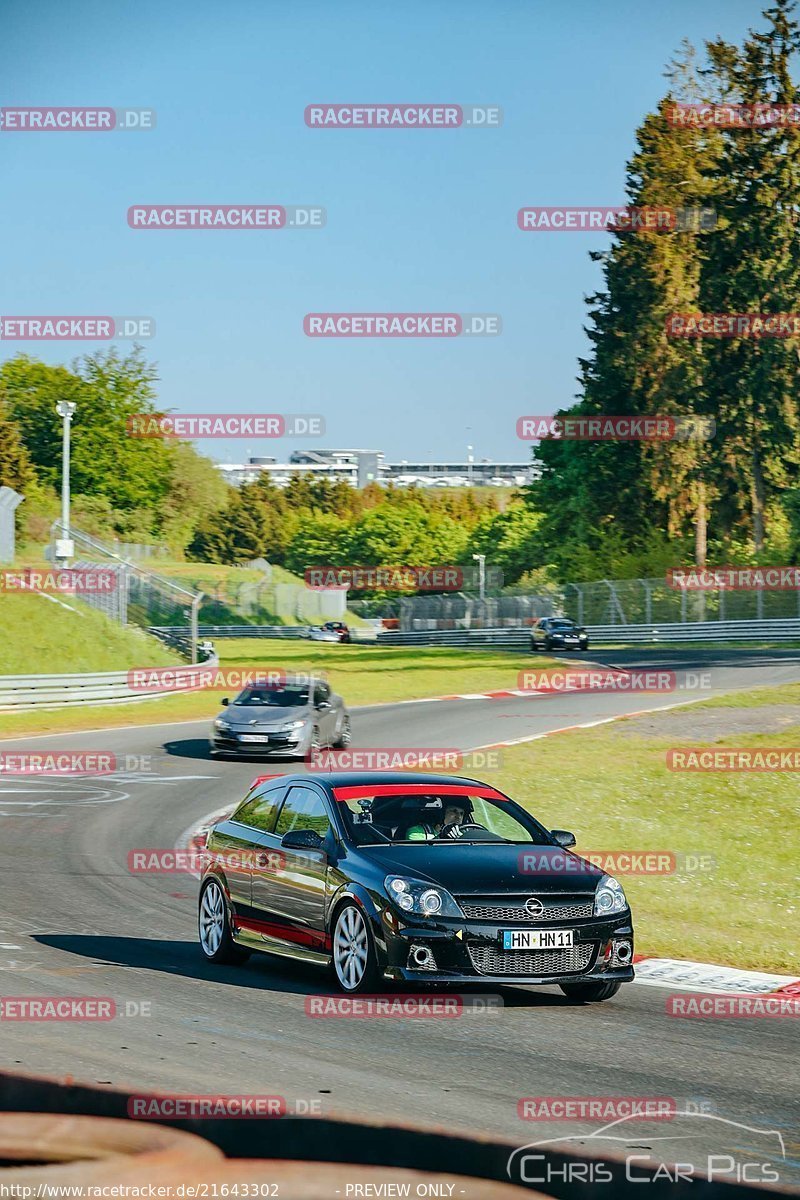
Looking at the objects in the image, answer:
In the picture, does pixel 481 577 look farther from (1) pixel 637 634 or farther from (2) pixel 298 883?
(2) pixel 298 883

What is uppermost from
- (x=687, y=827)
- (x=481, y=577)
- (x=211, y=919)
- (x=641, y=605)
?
(x=481, y=577)

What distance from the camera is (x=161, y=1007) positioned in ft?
32.1

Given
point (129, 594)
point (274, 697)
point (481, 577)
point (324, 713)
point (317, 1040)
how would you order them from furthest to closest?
1. point (481, 577)
2. point (129, 594)
3. point (274, 697)
4. point (324, 713)
5. point (317, 1040)

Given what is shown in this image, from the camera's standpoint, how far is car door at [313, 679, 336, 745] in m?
29.3

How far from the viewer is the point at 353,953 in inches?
402

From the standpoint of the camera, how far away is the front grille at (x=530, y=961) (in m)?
9.77

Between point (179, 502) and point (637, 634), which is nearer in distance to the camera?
point (637, 634)

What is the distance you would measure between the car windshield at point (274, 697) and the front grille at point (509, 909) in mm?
19501

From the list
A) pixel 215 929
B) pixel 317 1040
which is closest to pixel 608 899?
pixel 317 1040

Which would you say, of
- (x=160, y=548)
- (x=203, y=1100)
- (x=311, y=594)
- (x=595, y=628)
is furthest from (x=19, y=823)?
(x=160, y=548)

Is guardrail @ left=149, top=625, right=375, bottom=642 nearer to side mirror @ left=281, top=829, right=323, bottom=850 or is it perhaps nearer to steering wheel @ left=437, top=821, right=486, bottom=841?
steering wheel @ left=437, top=821, right=486, bottom=841

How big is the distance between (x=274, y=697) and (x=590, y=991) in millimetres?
19847

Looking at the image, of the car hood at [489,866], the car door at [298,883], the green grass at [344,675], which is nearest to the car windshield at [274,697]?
the green grass at [344,675]

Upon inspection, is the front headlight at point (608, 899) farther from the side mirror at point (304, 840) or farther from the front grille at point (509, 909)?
A: the side mirror at point (304, 840)
